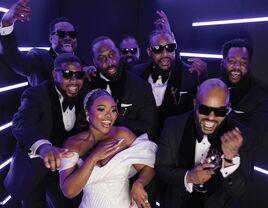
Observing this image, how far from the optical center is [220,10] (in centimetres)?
351

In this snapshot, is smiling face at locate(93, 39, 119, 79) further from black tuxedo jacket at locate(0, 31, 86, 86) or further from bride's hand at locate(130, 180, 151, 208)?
bride's hand at locate(130, 180, 151, 208)

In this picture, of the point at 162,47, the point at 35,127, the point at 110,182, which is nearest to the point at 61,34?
the point at 162,47

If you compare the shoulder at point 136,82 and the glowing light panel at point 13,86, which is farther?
the glowing light panel at point 13,86

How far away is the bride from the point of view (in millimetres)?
1856

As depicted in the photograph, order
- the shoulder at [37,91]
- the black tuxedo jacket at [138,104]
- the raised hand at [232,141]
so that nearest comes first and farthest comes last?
1. the raised hand at [232,141]
2. the shoulder at [37,91]
3. the black tuxedo jacket at [138,104]

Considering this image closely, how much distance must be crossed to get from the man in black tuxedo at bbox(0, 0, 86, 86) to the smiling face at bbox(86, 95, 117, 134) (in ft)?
3.01

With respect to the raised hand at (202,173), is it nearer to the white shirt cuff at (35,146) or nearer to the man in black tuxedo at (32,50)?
the white shirt cuff at (35,146)

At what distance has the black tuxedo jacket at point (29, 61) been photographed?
8.10ft

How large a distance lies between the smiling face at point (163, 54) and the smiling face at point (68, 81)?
795 mm

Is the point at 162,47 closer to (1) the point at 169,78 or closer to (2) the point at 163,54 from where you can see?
(2) the point at 163,54

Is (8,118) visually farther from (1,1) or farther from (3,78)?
(1,1)

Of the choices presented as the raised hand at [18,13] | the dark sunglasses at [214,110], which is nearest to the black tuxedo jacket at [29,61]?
the raised hand at [18,13]

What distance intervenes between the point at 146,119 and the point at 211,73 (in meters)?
1.24

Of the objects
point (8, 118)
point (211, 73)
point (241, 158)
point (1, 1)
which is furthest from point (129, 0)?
point (241, 158)
